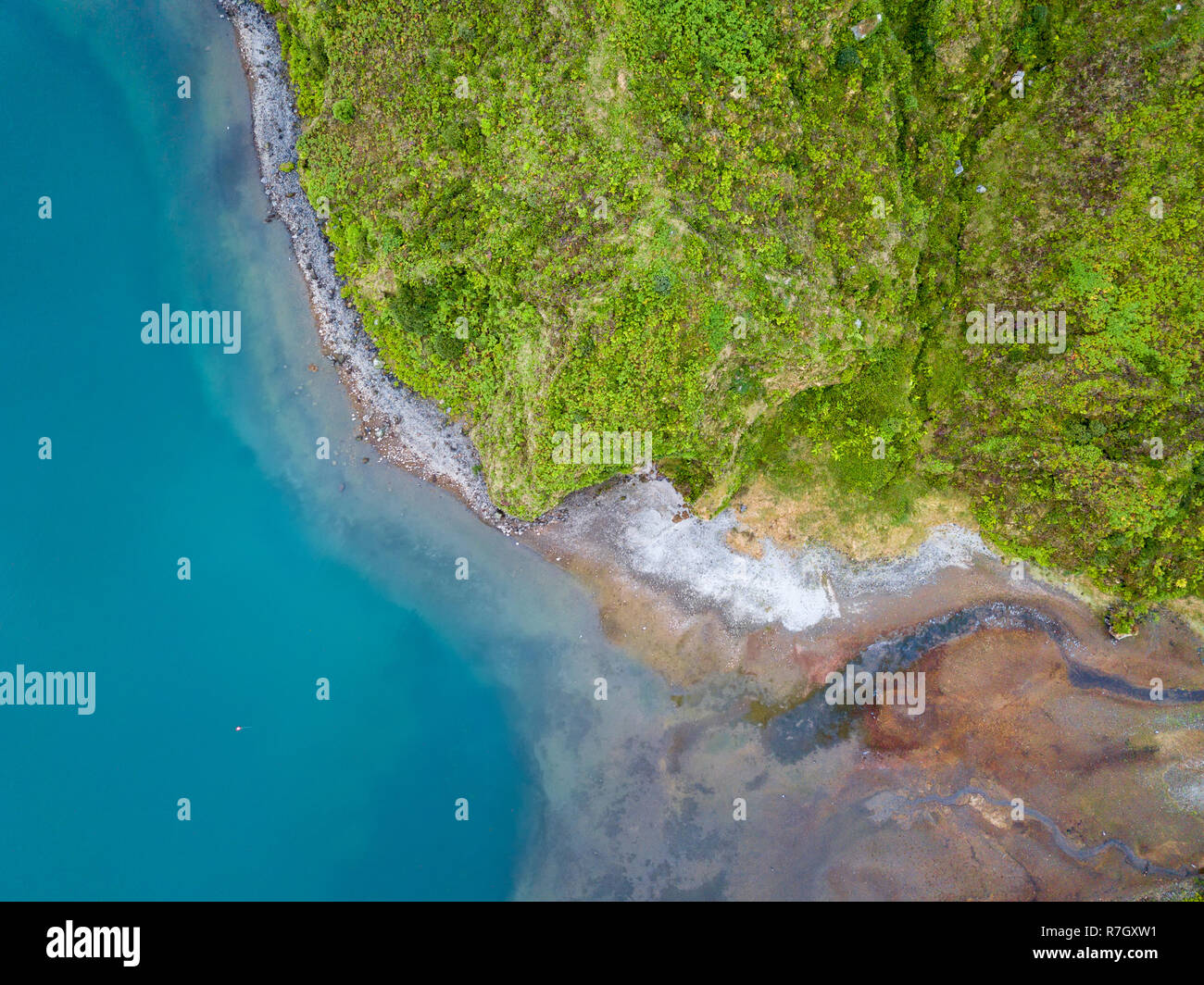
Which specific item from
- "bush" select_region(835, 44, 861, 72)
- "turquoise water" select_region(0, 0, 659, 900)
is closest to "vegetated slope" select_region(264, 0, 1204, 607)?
"bush" select_region(835, 44, 861, 72)

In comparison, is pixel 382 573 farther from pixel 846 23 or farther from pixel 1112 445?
pixel 1112 445

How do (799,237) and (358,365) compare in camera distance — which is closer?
(799,237)

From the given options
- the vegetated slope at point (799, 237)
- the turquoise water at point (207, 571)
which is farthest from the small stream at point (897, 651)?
the turquoise water at point (207, 571)

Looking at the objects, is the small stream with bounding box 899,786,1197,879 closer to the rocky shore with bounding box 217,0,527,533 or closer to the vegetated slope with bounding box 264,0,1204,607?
the vegetated slope with bounding box 264,0,1204,607

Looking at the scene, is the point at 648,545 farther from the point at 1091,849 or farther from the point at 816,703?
the point at 1091,849

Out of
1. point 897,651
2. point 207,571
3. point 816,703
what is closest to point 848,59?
point 897,651
